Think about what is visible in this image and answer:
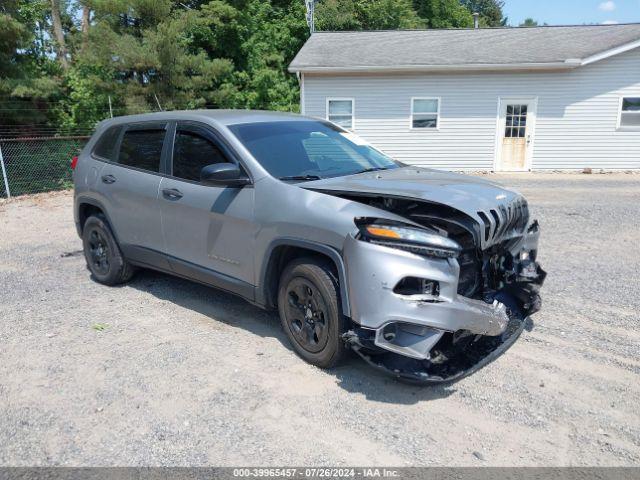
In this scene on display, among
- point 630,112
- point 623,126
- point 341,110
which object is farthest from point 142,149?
point 630,112

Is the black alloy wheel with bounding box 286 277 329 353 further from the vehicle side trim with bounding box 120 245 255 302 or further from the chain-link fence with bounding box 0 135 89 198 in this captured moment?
the chain-link fence with bounding box 0 135 89 198

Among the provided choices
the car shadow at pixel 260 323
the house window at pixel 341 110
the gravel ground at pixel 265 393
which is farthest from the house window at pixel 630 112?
the car shadow at pixel 260 323

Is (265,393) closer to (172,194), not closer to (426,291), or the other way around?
(426,291)

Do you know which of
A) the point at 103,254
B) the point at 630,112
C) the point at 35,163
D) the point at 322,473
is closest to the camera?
the point at 322,473

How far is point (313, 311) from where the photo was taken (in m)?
3.65

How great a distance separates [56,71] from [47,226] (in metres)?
11.0

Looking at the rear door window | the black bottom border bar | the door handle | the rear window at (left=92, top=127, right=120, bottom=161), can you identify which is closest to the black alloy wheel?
the black bottom border bar

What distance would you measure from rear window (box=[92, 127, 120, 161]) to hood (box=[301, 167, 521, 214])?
9.08 feet

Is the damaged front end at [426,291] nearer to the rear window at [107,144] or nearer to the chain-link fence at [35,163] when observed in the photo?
the rear window at [107,144]

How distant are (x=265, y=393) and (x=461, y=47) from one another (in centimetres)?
1621

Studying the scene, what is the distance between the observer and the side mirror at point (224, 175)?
12.5ft

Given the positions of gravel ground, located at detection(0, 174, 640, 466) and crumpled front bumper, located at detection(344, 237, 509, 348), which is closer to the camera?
gravel ground, located at detection(0, 174, 640, 466)

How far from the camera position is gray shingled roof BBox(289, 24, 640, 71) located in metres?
15.7

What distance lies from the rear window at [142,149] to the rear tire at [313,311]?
1937mm
